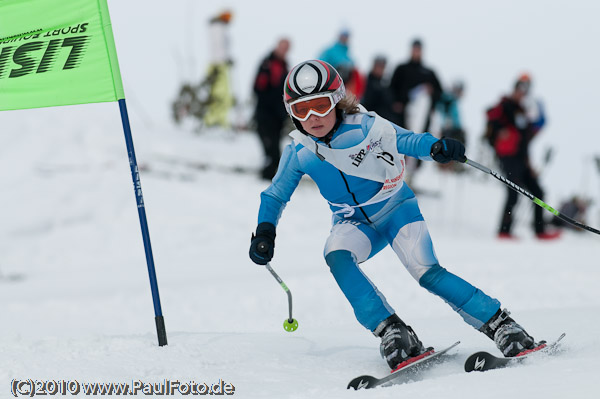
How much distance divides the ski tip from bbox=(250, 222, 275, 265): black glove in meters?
0.91

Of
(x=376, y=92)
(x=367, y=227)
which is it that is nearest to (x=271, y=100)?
(x=376, y=92)

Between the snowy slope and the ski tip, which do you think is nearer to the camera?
the ski tip

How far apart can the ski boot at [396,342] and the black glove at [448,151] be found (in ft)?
3.13

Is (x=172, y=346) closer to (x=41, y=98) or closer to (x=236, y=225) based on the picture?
(x=41, y=98)

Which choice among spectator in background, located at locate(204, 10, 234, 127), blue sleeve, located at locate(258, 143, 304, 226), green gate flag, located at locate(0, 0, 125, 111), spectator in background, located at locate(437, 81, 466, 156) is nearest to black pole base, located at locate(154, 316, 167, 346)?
blue sleeve, located at locate(258, 143, 304, 226)

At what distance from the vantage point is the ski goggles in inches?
148

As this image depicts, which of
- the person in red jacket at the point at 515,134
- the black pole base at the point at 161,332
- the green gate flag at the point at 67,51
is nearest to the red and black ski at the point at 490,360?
the black pole base at the point at 161,332

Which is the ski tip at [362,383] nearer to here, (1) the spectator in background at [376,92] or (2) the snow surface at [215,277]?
(2) the snow surface at [215,277]

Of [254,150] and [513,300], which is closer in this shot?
[513,300]

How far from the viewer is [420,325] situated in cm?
512

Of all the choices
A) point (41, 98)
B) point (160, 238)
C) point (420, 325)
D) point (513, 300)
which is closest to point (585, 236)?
point (513, 300)

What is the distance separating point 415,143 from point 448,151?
25 centimetres

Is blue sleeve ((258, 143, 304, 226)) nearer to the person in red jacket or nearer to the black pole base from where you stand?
the black pole base

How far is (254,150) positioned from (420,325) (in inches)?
411
